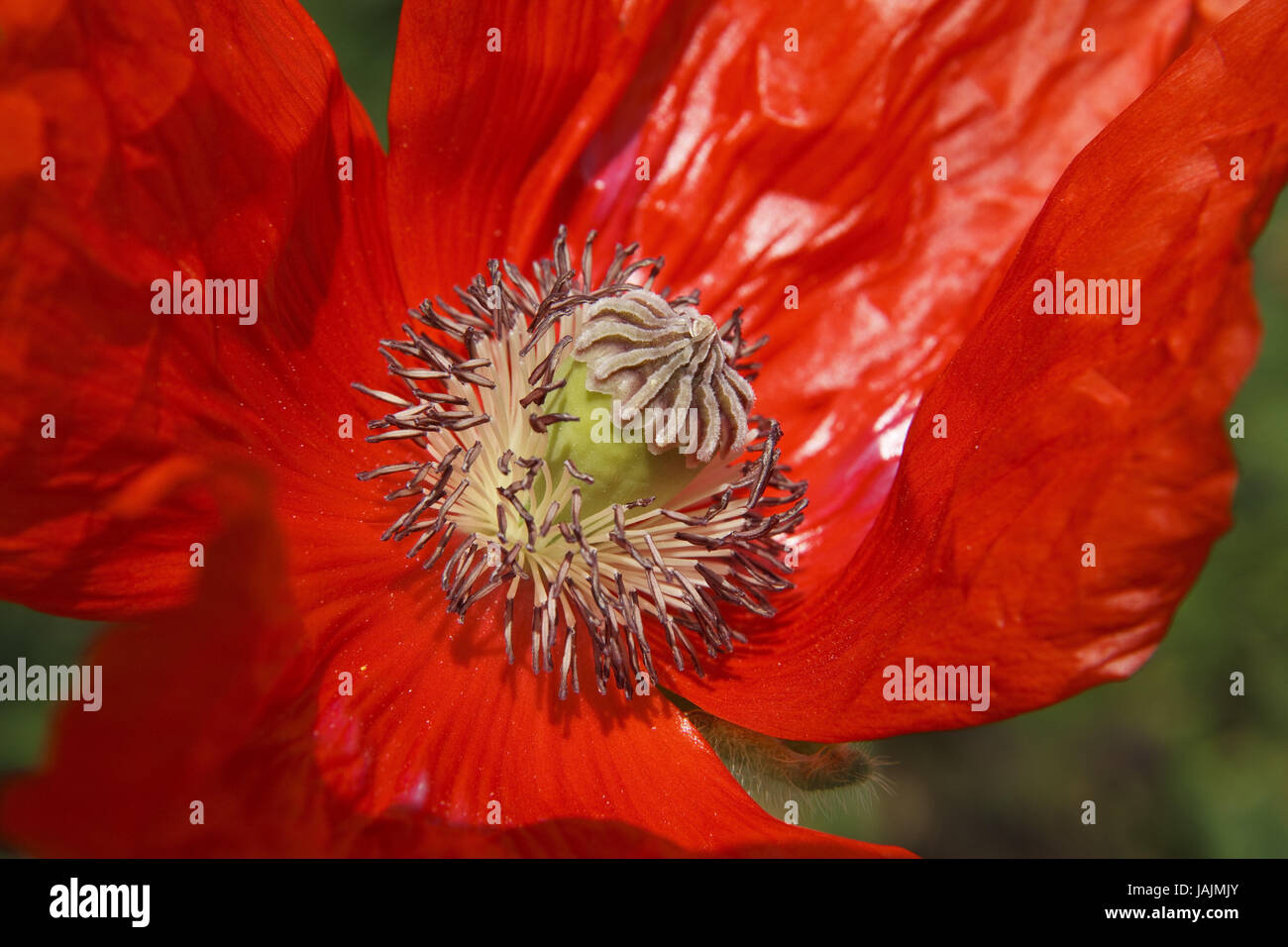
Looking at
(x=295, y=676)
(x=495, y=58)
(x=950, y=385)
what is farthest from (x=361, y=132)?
(x=950, y=385)

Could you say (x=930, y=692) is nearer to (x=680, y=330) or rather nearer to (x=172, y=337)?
(x=680, y=330)

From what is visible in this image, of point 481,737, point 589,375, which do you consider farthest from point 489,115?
point 481,737

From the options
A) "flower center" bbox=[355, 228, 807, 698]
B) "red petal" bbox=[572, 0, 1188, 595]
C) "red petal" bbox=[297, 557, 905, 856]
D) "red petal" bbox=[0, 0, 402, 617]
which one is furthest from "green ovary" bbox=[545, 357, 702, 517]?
"red petal" bbox=[0, 0, 402, 617]

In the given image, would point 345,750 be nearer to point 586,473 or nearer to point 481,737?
point 481,737

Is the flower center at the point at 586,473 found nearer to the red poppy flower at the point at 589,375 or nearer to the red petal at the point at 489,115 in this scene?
the red poppy flower at the point at 589,375

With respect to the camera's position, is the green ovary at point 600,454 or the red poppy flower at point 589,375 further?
the green ovary at point 600,454

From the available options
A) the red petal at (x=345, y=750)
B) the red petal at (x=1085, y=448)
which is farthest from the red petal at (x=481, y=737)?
the red petal at (x=1085, y=448)
